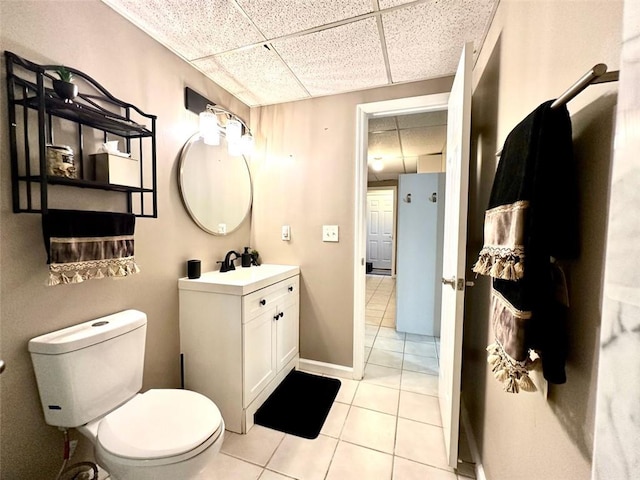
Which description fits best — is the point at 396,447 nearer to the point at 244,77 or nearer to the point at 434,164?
the point at 244,77

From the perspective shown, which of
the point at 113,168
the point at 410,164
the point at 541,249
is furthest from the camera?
the point at 410,164

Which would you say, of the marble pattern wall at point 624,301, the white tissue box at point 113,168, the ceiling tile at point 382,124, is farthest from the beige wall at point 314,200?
A: the marble pattern wall at point 624,301

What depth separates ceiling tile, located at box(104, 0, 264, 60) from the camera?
4.11 ft

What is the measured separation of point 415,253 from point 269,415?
2.08m

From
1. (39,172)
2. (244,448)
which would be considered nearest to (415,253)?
(244,448)

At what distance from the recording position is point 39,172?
1032 mm

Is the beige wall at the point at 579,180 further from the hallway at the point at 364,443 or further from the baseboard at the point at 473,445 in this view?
the hallway at the point at 364,443

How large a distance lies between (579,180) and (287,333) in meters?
1.86

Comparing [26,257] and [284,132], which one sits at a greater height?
[284,132]

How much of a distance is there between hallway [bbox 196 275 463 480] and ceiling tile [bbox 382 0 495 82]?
7.47 ft

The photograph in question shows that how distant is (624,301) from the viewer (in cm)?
31

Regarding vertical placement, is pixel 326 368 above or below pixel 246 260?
A: below

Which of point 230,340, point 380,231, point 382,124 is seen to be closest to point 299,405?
point 230,340

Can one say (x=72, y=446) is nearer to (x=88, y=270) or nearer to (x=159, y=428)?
(x=159, y=428)
